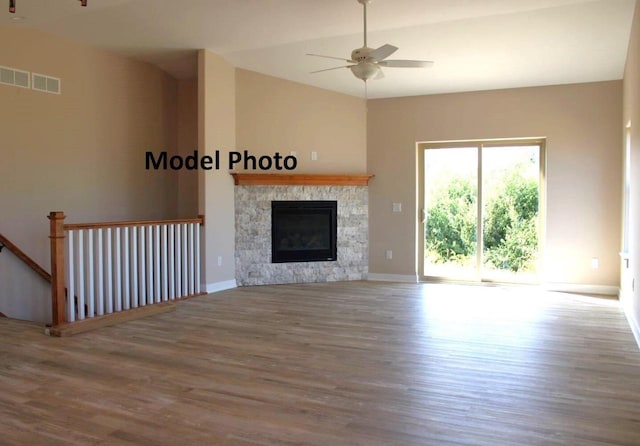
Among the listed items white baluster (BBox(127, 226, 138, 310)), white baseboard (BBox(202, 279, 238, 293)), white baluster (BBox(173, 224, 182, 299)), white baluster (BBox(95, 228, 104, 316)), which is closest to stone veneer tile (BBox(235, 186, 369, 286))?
white baseboard (BBox(202, 279, 238, 293))

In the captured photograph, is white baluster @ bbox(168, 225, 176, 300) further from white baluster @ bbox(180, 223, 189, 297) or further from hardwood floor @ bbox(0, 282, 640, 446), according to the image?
hardwood floor @ bbox(0, 282, 640, 446)

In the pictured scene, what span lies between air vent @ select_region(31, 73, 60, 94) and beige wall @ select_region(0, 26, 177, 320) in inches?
2.3

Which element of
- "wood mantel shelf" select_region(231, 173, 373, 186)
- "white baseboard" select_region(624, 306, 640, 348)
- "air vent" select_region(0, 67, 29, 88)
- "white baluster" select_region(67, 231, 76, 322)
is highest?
"air vent" select_region(0, 67, 29, 88)

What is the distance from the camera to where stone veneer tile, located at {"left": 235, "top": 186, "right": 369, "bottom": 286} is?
7.00 metres

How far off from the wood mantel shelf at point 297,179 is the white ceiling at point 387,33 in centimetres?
142

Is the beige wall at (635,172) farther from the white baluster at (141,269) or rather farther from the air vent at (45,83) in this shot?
the air vent at (45,83)

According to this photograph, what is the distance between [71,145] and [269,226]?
2.73m

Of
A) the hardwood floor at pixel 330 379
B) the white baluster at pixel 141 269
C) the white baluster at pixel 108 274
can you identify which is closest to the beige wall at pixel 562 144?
the hardwood floor at pixel 330 379

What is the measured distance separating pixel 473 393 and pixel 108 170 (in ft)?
17.4

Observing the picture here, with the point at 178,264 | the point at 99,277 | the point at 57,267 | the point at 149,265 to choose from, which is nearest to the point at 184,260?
the point at 178,264

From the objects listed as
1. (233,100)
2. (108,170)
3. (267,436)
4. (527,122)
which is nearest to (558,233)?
(527,122)

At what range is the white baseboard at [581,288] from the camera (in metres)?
6.40

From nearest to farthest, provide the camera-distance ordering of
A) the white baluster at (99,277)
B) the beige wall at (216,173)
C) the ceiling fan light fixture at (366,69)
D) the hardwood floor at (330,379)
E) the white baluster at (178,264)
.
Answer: the hardwood floor at (330,379) < the ceiling fan light fixture at (366,69) < the white baluster at (99,277) < the white baluster at (178,264) < the beige wall at (216,173)

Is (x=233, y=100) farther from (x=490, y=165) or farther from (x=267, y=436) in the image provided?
(x=267, y=436)
